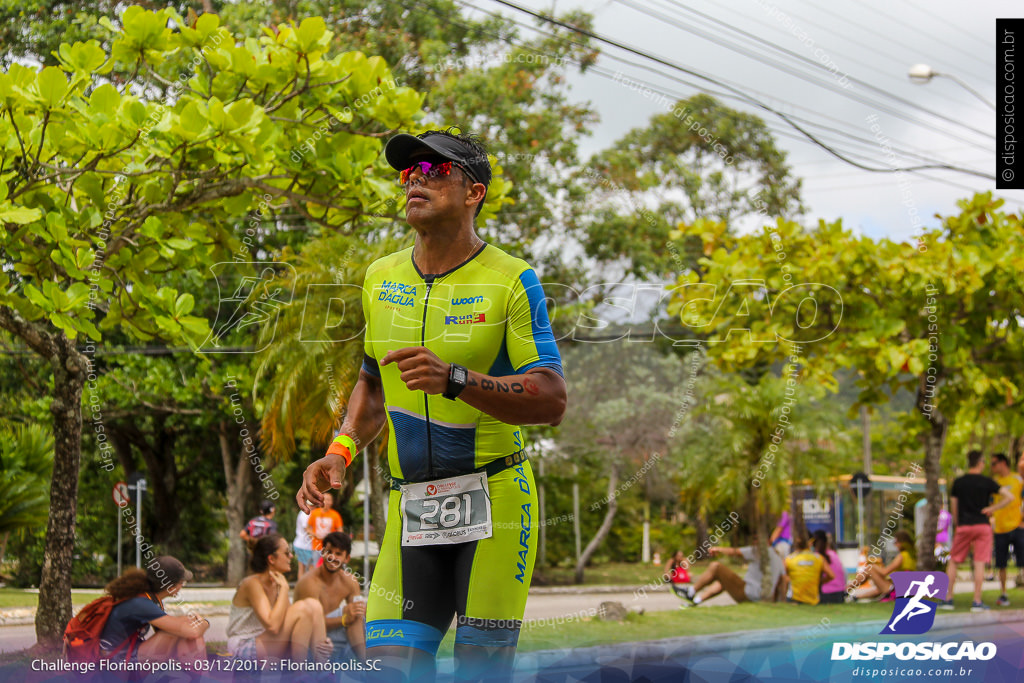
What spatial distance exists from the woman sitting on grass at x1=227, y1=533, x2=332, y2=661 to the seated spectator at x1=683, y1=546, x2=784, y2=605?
6443mm

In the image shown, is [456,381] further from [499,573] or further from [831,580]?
[831,580]

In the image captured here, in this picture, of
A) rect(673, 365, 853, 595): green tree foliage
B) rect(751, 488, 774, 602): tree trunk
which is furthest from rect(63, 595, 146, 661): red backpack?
rect(751, 488, 774, 602): tree trunk

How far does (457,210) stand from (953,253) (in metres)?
8.51

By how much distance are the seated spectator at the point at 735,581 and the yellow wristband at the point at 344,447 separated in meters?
9.44

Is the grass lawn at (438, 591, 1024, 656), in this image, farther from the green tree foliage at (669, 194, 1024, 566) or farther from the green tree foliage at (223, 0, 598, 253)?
the green tree foliage at (223, 0, 598, 253)

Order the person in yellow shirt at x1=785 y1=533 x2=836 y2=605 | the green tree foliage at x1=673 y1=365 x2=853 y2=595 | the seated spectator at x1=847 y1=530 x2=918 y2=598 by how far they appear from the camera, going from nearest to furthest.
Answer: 1. the seated spectator at x1=847 y1=530 x2=918 y2=598
2. the person in yellow shirt at x1=785 y1=533 x2=836 y2=605
3. the green tree foliage at x1=673 y1=365 x2=853 y2=595

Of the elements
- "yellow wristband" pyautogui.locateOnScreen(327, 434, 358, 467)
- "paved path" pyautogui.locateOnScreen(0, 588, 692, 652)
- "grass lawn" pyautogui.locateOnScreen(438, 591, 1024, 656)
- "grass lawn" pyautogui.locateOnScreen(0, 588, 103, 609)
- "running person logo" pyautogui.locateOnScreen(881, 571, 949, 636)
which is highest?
"yellow wristband" pyautogui.locateOnScreen(327, 434, 358, 467)

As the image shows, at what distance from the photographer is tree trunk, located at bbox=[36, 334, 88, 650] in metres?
6.50

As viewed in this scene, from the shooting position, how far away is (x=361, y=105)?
18.0 ft

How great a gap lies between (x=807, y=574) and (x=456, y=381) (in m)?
10.9

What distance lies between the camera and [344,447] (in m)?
2.72

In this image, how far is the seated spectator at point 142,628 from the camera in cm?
503

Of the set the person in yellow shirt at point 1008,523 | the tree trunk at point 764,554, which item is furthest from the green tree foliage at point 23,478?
the person in yellow shirt at point 1008,523

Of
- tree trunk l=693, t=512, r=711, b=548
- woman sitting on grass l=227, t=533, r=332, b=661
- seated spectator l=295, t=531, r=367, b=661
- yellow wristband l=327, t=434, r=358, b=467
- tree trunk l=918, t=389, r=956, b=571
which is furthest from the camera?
tree trunk l=693, t=512, r=711, b=548
